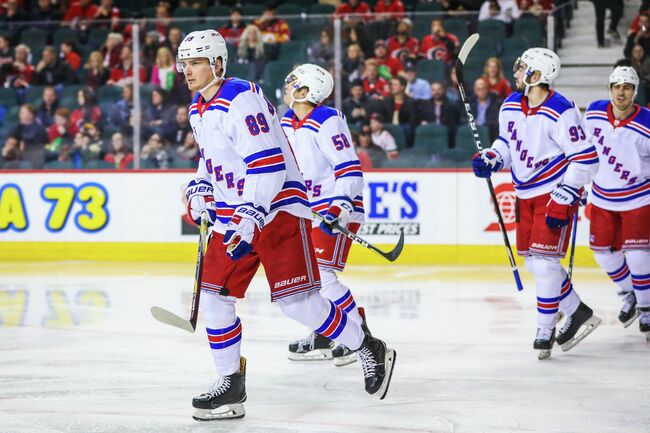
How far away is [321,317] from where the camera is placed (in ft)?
14.2

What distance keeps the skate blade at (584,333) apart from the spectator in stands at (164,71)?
5656 mm

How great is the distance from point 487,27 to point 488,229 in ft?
6.08

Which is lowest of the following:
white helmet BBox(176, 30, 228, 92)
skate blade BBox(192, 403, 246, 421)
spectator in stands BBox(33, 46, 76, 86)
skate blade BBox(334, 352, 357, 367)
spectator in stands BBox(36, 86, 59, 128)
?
skate blade BBox(334, 352, 357, 367)

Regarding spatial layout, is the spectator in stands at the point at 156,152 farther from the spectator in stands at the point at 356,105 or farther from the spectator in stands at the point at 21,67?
the spectator in stands at the point at 356,105

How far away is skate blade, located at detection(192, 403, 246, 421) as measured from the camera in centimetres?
423

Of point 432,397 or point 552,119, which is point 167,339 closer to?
point 432,397

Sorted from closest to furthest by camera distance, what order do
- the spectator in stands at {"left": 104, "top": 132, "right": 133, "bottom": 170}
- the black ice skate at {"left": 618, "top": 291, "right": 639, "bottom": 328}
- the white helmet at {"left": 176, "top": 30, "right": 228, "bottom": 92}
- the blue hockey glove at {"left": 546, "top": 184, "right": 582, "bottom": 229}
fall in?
the white helmet at {"left": 176, "top": 30, "right": 228, "bottom": 92}, the blue hockey glove at {"left": 546, "top": 184, "right": 582, "bottom": 229}, the black ice skate at {"left": 618, "top": 291, "right": 639, "bottom": 328}, the spectator in stands at {"left": 104, "top": 132, "right": 133, "bottom": 170}

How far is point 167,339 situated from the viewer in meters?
6.14

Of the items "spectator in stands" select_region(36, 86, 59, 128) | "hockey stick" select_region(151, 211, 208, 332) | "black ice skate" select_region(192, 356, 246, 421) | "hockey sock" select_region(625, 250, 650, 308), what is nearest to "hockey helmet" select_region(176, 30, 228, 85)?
Answer: "hockey stick" select_region(151, 211, 208, 332)

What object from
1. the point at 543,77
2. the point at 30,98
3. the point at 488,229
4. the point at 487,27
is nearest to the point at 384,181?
the point at 488,229

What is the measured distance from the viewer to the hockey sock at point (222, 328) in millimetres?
4242

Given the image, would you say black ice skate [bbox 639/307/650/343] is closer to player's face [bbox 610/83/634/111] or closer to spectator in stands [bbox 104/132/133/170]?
player's face [bbox 610/83/634/111]

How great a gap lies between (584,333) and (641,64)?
4.63 metres

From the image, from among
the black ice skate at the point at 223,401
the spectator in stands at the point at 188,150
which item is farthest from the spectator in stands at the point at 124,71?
the black ice skate at the point at 223,401
